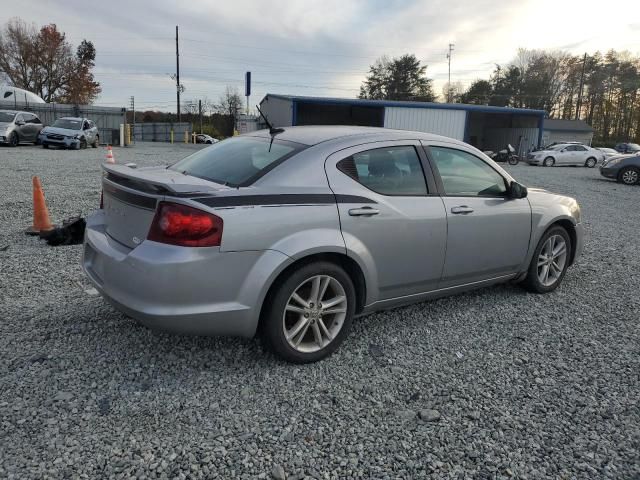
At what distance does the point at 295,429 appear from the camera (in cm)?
248

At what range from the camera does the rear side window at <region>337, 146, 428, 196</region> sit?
10.8 feet

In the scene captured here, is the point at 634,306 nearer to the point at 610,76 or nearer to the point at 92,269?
the point at 92,269

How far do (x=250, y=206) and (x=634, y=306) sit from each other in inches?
150

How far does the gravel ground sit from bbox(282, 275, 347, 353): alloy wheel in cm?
17

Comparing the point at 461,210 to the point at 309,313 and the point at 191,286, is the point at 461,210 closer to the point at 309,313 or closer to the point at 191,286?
the point at 309,313

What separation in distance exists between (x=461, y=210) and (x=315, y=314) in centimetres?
148

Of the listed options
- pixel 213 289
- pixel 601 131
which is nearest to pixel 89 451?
pixel 213 289

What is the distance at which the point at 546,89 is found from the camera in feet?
219

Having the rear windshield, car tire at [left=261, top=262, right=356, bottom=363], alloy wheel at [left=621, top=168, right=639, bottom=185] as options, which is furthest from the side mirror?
alloy wheel at [left=621, top=168, right=639, bottom=185]

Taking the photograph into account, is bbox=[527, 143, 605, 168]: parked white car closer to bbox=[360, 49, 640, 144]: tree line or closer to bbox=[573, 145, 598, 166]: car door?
bbox=[573, 145, 598, 166]: car door

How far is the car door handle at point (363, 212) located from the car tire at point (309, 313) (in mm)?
371

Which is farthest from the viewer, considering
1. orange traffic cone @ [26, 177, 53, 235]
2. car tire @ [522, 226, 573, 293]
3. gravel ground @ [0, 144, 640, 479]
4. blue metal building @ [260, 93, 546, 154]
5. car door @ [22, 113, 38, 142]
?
blue metal building @ [260, 93, 546, 154]

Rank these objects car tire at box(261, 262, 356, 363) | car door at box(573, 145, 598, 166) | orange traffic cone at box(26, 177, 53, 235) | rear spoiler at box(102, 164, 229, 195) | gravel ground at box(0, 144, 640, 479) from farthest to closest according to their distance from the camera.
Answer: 1. car door at box(573, 145, 598, 166)
2. orange traffic cone at box(26, 177, 53, 235)
3. car tire at box(261, 262, 356, 363)
4. rear spoiler at box(102, 164, 229, 195)
5. gravel ground at box(0, 144, 640, 479)

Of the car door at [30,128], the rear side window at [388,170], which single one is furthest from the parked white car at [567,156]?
the rear side window at [388,170]
